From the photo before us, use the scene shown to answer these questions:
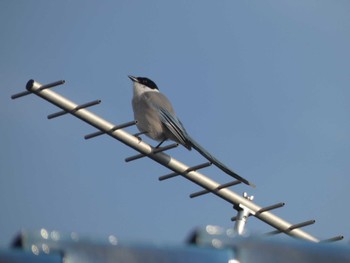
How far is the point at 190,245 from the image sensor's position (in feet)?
10.6

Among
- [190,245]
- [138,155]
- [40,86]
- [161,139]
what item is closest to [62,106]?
[40,86]

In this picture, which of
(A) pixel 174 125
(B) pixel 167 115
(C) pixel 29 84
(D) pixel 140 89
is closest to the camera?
(C) pixel 29 84

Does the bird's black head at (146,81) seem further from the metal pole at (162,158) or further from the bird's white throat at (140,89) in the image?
the metal pole at (162,158)

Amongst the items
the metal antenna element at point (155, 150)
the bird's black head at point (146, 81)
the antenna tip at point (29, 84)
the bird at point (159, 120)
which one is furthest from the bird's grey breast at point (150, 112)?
the antenna tip at point (29, 84)

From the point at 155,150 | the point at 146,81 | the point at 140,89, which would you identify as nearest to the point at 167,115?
the point at 140,89

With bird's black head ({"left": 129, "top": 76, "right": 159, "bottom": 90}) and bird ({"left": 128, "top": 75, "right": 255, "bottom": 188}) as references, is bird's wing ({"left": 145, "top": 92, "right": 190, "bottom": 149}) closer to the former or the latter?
bird ({"left": 128, "top": 75, "right": 255, "bottom": 188})

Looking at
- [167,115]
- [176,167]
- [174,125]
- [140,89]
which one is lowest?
[176,167]

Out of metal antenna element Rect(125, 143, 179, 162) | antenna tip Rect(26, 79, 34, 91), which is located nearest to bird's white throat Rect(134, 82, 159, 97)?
metal antenna element Rect(125, 143, 179, 162)

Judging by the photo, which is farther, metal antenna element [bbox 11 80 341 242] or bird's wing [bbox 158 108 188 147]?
bird's wing [bbox 158 108 188 147]

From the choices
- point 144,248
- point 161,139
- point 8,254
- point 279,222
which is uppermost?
point 161,139

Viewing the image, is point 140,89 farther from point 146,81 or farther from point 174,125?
point 174,125

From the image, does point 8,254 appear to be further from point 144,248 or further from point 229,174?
point 229,174

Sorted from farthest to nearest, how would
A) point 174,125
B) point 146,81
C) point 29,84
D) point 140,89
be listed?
1. point 146,81
2. point 140,89
3. point 174,125
4. point 29,84

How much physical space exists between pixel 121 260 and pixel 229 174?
5037mm
